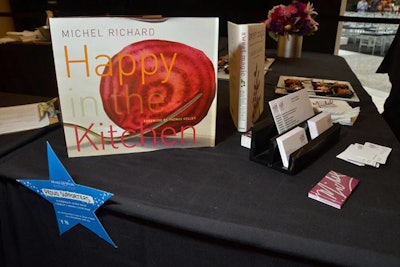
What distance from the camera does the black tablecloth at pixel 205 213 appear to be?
1.69 feet

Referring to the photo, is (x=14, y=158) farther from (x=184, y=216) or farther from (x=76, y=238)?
(x=184, y=216)

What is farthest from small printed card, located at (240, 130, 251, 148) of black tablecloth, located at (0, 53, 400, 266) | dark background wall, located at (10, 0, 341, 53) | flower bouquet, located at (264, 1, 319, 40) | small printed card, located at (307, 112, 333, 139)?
dark background wall, located at (10, 0, 341, 53)

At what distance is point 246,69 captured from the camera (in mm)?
797

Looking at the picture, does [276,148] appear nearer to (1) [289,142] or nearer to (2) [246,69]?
(1) [289,142]

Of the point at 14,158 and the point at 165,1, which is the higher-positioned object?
the point at 165,1

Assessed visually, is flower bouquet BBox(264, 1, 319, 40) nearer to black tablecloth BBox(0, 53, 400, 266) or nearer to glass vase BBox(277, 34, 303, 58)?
glass vase BBox(277, 34, 303, 58)

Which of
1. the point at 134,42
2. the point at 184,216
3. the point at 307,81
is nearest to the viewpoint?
the point at 184,216

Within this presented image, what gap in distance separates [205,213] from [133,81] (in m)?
0.32

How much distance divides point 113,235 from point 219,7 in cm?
339

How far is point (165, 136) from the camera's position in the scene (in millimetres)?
757

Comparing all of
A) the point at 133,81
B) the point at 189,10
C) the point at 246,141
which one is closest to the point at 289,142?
the point at 246,141

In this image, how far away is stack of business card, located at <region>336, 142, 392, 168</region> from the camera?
0.71m

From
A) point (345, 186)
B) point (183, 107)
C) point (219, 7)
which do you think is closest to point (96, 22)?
point (183, 107)

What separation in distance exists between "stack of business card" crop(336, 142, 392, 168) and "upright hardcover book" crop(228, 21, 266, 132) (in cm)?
25
